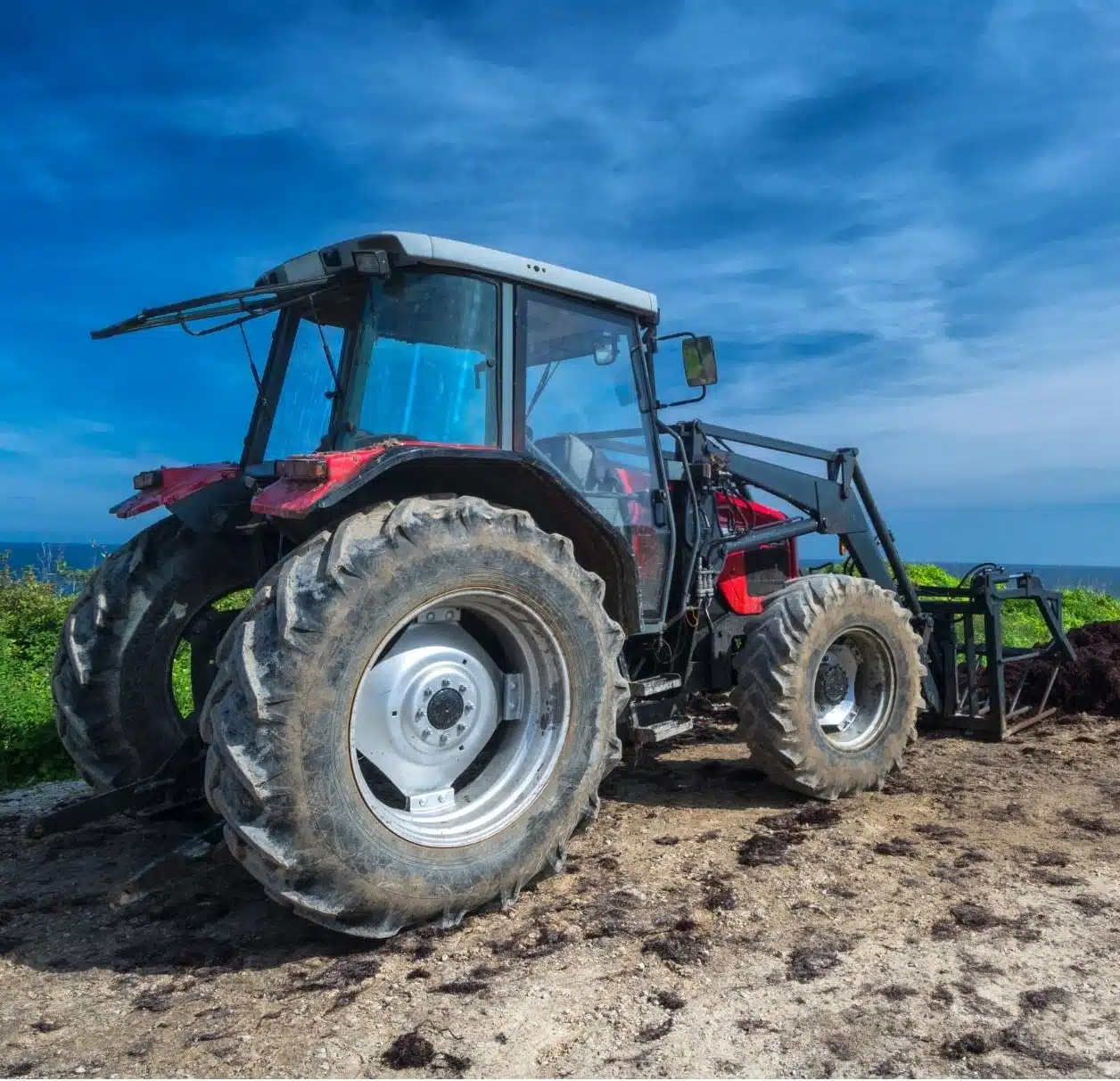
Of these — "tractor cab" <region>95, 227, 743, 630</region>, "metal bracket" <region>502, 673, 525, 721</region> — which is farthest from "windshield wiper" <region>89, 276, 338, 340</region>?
"metal bracket" <region>502, 673, 525, 721</region>

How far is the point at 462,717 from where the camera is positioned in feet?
12.5

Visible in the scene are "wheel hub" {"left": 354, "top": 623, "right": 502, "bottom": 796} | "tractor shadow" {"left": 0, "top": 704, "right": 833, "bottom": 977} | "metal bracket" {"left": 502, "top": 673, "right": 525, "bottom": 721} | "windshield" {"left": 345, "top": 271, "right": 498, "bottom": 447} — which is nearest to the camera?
"tractor shadow" {"left": 0, "top": 704, "right": 833, "bottom": 977}

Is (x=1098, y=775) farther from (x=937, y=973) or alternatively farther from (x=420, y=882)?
(x=420, y=882)

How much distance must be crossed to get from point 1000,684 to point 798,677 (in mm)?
2462

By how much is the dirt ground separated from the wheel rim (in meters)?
0.66

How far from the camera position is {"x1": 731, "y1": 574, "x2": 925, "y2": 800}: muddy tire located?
4938 millimetres

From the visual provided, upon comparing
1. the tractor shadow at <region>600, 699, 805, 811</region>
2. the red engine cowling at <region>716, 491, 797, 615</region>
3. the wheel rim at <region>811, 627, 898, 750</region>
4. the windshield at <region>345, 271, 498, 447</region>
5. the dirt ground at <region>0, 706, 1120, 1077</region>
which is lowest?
the dirt ground at <region>0, 706, 1120, 1077</region>

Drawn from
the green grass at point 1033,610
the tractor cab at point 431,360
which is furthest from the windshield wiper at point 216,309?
the green grass at point 1033,610

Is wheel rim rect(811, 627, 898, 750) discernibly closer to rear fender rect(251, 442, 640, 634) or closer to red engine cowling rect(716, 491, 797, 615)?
red engine cowling rect(716, 491, 797, 615)

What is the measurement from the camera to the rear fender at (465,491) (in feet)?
11.3

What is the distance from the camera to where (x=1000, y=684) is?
263 inches

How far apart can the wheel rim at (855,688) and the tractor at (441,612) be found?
0.02 meters

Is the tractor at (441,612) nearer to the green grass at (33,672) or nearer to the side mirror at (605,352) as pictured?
the side mirror at (605,352)

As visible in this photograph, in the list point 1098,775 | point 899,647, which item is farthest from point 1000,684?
point 899,647
